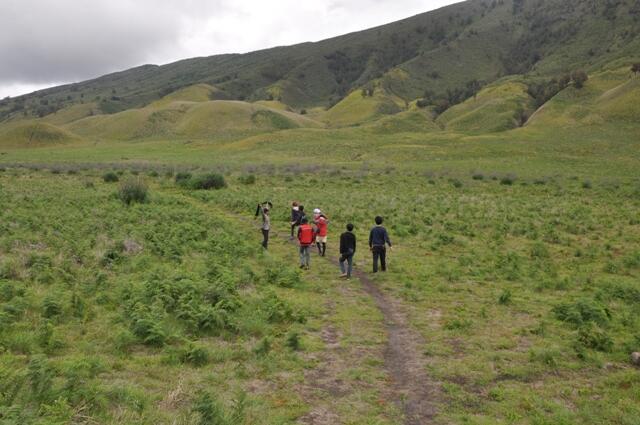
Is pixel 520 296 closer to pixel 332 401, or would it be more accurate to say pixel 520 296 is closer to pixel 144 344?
pixel 332 401

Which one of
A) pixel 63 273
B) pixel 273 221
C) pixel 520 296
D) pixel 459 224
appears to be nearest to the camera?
pixel 63 273

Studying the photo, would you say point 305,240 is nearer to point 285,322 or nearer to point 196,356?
point 285,322

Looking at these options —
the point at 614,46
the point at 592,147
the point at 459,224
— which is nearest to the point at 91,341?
the point at 459,224

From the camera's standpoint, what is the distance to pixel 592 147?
248 ft

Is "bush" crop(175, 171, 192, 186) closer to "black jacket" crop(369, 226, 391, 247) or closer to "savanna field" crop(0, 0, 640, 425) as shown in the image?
"savanna field" crop(0, 0, 640, 425)

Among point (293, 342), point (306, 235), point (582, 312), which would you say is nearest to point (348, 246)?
point (306, 235)

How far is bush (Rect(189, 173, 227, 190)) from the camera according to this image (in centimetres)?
4409

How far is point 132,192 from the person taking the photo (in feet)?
105

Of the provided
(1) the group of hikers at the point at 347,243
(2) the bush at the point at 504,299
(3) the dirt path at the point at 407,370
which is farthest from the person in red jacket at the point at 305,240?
(2) the bush at the point at 504,299

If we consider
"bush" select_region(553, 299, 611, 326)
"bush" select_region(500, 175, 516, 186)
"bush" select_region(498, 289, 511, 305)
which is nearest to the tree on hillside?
"bush" select_region(500, 175, 516, 186)

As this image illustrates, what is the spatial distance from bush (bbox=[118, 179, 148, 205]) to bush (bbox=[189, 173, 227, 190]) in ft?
36.6

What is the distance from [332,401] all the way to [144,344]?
4089mm

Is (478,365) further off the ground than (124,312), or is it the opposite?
(124,312)

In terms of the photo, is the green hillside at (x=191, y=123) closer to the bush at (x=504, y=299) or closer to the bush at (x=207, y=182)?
the bush at (x=207, y=182)
